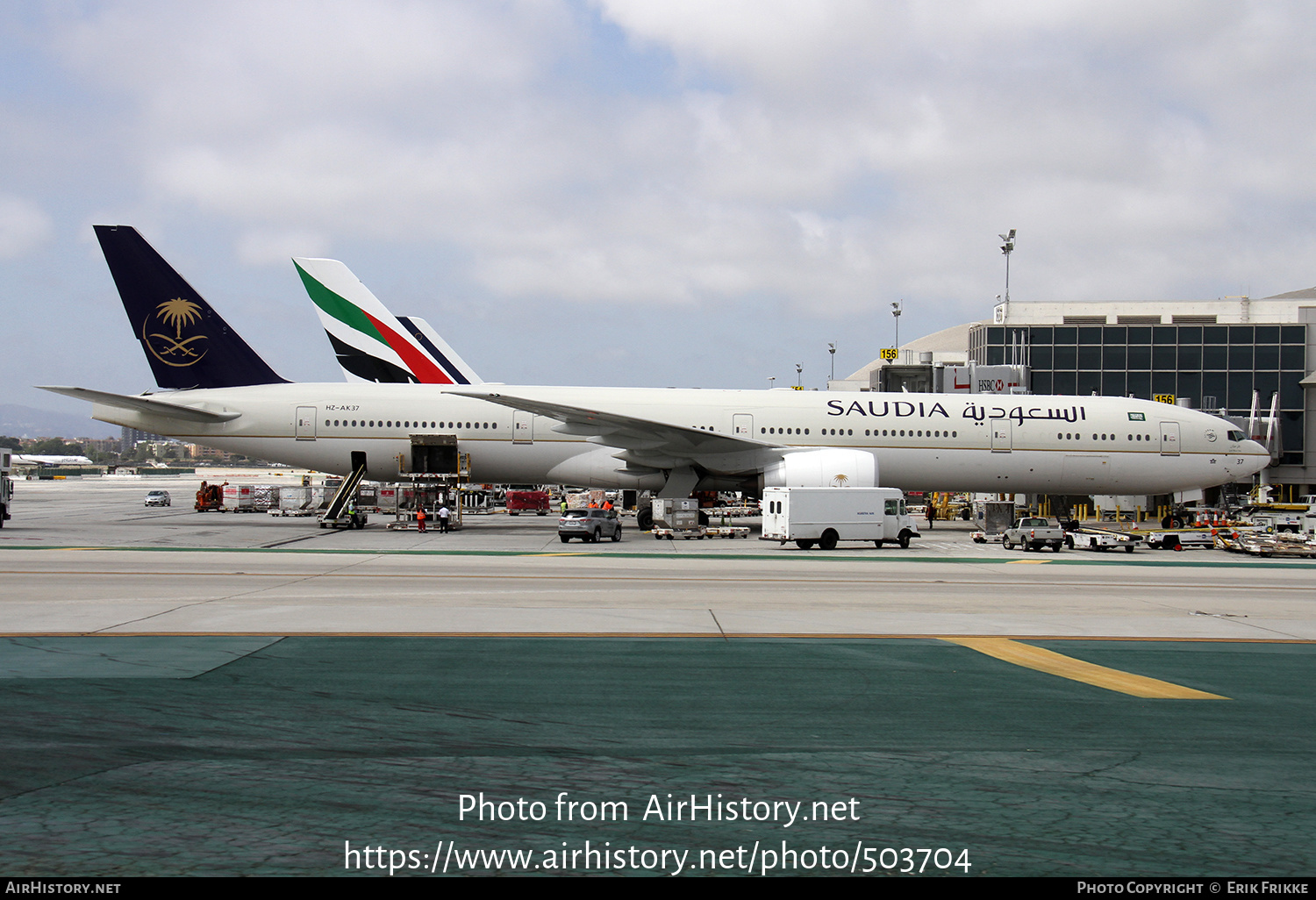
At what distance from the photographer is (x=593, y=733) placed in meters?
8.02

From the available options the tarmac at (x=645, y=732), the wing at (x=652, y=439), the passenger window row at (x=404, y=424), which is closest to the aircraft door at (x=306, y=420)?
the passenger window row at (x=404, y=424)

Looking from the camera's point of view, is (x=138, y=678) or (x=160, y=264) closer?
(x=138, y=678)

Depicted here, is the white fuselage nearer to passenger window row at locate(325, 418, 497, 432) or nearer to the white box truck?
passenger window row at locate(325, 418, 497, 432)

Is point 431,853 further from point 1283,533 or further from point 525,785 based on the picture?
point 1283,533

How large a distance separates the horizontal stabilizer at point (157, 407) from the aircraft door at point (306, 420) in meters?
2.25

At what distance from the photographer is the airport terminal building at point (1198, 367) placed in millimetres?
58844

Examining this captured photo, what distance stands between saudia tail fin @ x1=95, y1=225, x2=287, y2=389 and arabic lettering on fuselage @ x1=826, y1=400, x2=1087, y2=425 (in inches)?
921

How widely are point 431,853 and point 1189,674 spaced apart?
30.9 ft

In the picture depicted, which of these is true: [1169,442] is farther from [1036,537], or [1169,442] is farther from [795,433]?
[795,433]

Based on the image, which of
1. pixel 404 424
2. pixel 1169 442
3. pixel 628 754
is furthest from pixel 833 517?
pixel 628 754

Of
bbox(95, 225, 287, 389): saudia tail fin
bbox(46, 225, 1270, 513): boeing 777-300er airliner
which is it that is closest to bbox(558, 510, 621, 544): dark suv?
bbox(46, 225, 1270, 513): boeing 777-300er airliner

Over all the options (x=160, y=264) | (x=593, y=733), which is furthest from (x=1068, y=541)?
(x=160, y=264)

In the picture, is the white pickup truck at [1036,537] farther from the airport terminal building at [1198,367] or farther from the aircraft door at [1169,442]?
the airport terminal building at [1198,367]

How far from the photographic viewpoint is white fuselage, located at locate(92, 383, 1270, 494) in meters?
36.8
